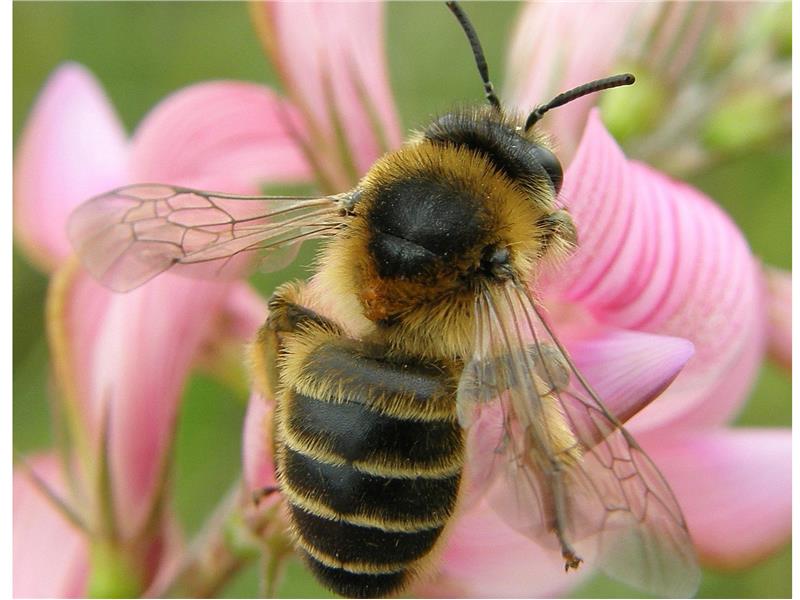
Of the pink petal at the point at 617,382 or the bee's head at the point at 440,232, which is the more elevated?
the bee's head at the point at 440,232

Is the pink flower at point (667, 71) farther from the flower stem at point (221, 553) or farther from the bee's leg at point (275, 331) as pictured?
the flower stem at point (221, 553)

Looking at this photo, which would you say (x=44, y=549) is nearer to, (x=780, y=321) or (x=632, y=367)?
(x=632, y=367)

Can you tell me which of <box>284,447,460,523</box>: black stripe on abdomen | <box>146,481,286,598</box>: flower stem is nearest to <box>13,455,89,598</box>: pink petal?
<box>146,481,286,598</box>: flower stem

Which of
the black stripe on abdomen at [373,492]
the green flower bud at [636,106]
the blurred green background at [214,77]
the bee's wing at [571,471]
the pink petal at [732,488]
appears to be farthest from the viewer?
the blurred green background at [214,77]

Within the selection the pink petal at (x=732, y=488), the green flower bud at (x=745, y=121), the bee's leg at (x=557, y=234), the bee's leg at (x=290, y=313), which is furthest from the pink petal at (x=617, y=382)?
the green flower bud at (x=745, y=121)

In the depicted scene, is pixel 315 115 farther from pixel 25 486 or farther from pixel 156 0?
pixel 156 0

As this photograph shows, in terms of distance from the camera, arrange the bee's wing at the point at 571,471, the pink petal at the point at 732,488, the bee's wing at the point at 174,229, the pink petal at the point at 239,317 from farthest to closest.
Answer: the pink petal at the point at 239,317
the pink petal at the point at 732,488
the bee's wing at the point at 174,229
the bee's wing at the point at 571,471

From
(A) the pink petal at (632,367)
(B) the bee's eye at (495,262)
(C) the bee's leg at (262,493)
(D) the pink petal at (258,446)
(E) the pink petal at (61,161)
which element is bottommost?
(C) the bee's leg at (262,493)
